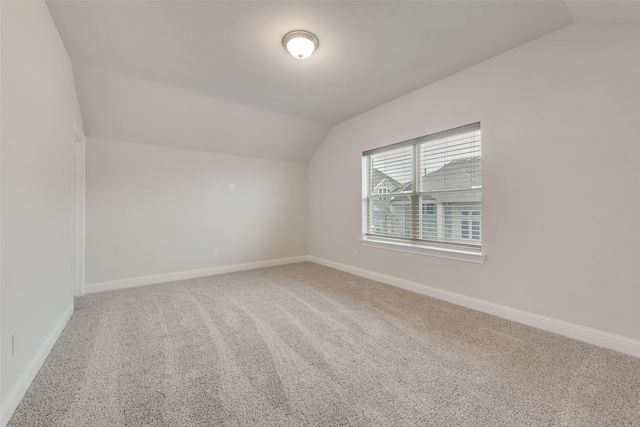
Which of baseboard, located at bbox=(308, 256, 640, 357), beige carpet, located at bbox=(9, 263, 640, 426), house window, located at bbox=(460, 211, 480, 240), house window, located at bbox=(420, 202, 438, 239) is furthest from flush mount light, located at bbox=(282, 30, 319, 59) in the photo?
baseboard, located at bbox=(308, 256, 640, 357)

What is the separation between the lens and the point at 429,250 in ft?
10.2

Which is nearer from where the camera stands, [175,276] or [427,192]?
[427,192]

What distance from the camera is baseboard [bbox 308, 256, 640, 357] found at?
6.25 ft

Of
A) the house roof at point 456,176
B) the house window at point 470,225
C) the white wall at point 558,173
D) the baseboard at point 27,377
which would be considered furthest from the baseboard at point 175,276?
the house window at point 470,225

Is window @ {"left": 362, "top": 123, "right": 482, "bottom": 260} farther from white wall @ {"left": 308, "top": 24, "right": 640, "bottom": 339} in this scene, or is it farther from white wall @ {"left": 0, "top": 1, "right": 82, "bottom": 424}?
white wall @ {"left": 0, "top": 1, "right": 82, "bottom": 424}

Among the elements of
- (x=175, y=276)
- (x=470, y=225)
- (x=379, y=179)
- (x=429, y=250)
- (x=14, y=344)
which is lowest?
(x=175, y=276)

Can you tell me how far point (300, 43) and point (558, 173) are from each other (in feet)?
8.18

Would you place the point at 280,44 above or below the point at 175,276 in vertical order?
above

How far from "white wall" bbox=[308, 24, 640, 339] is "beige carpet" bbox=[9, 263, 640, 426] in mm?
369

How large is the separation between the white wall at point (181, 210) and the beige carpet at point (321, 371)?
1.07m

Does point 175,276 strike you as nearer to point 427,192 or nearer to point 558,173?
point 427,192

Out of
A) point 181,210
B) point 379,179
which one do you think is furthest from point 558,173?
point 181,210

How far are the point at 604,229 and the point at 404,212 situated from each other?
190 centimetres

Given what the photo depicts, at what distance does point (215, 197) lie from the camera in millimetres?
4254
